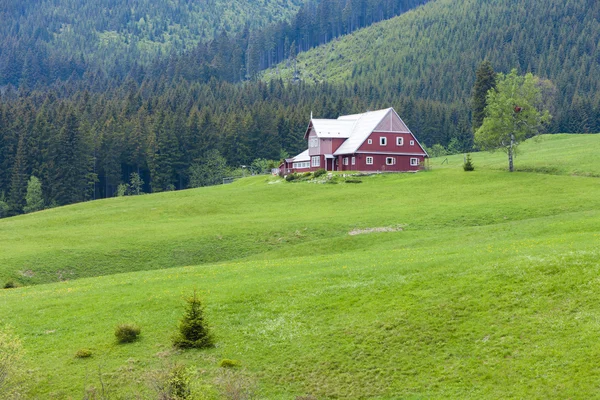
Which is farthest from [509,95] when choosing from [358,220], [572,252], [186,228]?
[572,252]

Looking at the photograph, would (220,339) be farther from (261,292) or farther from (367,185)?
(367,185)

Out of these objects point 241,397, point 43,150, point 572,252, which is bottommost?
point 241,397

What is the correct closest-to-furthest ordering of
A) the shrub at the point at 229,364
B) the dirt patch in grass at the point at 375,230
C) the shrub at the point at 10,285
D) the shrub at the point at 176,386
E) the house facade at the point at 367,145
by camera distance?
1. the shrub at the point at 176,386
2. the shrub at the point at 229,364
3. the shrub at the point at 10,285
4. the dirt patch in grass at the point at 375,230
5. the house facade at the point at 367,145

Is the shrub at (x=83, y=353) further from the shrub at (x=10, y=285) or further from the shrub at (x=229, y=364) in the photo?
the shrub at (x=10, y=285)

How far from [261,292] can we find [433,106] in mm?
149909

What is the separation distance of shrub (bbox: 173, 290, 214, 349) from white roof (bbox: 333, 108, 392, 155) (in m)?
71.3

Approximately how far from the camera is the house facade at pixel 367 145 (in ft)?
323

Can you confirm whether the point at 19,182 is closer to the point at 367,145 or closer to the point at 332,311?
the point at 367,145

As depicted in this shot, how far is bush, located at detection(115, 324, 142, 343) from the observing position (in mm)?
28484

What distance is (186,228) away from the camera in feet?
200

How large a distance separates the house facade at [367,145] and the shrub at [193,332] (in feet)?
234

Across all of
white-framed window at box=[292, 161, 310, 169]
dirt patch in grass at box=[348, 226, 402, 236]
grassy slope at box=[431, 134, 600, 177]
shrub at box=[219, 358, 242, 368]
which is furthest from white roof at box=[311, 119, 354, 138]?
shrub at box=[219, 358, 242, 368]

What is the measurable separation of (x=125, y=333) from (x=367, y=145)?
73.3m

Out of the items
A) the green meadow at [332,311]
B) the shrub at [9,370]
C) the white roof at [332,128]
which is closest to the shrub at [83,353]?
the green meadow at [332,311]
